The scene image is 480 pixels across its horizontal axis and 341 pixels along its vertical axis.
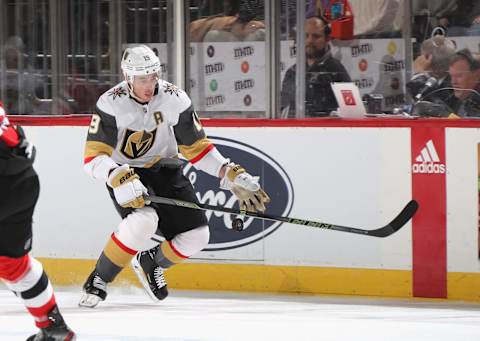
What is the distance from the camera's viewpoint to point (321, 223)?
525 cm

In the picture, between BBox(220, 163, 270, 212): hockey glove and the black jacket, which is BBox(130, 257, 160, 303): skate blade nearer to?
BBox(220, 163, 270, 212): hockey glove

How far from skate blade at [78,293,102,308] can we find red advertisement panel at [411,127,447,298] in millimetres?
1457

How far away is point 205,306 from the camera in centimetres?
542

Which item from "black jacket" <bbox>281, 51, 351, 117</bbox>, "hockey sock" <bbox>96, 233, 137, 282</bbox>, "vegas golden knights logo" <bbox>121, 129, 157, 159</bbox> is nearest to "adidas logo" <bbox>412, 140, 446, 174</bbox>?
"black jacket" <bbox>281, 51, 351, 117</bbox>

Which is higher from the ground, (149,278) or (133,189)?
(133,189)

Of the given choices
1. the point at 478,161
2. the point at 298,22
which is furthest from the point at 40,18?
the point at 478,161

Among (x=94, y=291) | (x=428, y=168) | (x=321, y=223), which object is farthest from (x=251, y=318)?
(x=428, y=168)

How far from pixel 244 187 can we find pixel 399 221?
0.72 meters

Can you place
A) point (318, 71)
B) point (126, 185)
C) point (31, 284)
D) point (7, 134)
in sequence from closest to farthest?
point (7, 134) → point (31, 284) → point (126, 185) → point (318, 71)

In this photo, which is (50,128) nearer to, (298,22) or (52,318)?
(298,22)

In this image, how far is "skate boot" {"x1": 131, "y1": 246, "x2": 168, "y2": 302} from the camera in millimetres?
5367

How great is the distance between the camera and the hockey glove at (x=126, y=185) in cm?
492

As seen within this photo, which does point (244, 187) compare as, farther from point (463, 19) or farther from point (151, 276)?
point (463, 19)

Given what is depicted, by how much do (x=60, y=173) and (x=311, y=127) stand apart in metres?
1.29
